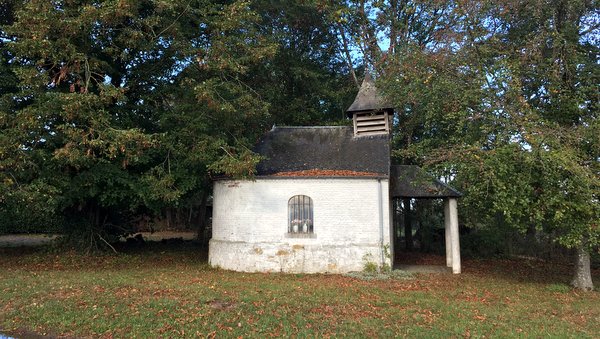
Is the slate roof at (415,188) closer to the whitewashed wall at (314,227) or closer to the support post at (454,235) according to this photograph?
the support post at (454,235)

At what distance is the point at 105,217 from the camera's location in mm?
18719

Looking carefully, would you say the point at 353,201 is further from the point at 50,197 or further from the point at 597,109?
the point at 50,197

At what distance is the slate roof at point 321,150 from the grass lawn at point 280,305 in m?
4.14

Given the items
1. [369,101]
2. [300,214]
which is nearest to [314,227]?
[300,214]

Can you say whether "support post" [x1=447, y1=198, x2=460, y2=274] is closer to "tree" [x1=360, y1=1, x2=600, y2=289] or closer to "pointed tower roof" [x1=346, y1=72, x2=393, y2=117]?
"tree" [x1=360, y1=1, x2=600, y2=289]

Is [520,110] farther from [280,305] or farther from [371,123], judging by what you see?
[280,305]

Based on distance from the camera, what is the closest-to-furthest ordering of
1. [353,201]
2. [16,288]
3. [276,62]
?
[16,288] < [353,201] < [276,62]

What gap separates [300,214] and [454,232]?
5.78 meters

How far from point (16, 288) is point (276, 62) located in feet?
57.9

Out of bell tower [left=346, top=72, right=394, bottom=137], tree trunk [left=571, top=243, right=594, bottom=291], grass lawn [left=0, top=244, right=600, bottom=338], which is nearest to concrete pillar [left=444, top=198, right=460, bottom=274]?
grass lawn [left=0, top=244, right=600, bottom=338]

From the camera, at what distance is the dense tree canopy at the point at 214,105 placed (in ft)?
37.0

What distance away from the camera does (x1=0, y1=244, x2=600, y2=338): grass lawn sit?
8.01 meters

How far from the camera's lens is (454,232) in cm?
1554

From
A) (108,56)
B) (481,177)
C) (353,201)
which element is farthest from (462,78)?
(108,56)
